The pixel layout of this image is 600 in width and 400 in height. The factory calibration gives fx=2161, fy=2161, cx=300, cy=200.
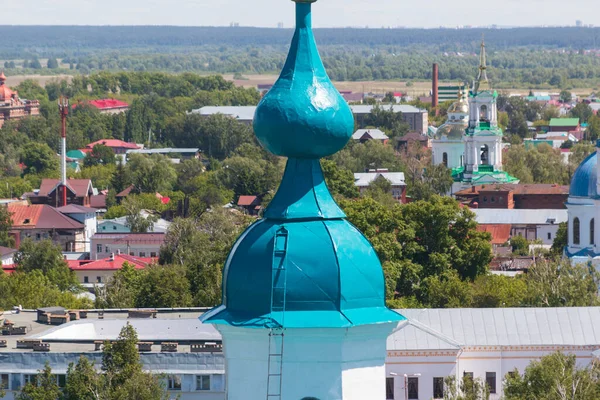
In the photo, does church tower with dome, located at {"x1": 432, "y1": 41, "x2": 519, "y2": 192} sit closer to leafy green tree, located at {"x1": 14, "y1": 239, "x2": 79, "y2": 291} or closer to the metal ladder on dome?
leafy green tree, located at {"x1": 14, "y1": 239, "x2": 79, "y2": 291}

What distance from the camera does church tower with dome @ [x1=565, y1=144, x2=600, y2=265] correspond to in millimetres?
57719

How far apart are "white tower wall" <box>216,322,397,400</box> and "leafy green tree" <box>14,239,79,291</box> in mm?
55748

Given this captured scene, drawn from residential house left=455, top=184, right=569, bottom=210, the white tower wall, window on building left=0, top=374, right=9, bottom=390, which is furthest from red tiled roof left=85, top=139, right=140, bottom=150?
the white tower wall

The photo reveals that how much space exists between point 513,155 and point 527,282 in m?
68.0

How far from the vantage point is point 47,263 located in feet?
235

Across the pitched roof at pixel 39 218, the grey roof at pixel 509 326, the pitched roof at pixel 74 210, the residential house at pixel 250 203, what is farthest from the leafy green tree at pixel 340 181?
the grey roof at pixel 509 326

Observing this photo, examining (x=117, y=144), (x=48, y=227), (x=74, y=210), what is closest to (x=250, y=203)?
(x=74, y=210)

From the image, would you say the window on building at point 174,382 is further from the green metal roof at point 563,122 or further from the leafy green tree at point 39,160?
the green metal roof at point 563,122

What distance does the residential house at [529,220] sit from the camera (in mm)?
88250

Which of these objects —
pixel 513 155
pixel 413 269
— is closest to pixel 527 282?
pixel 413 269

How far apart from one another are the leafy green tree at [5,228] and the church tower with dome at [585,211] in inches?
1312

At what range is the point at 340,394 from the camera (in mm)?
10320

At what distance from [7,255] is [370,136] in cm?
7643

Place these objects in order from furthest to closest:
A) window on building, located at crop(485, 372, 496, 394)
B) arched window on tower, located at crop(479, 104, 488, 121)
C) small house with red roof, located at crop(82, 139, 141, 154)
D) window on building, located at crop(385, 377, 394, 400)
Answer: small house with red roof, located at crop(82, 139, 141, 154), arched window on tower, located at crop(479, 104, 488, 121), window on building, located at crop(485, 372, 496, 394), window on building, located at crop(385, 377, 394, 400)
